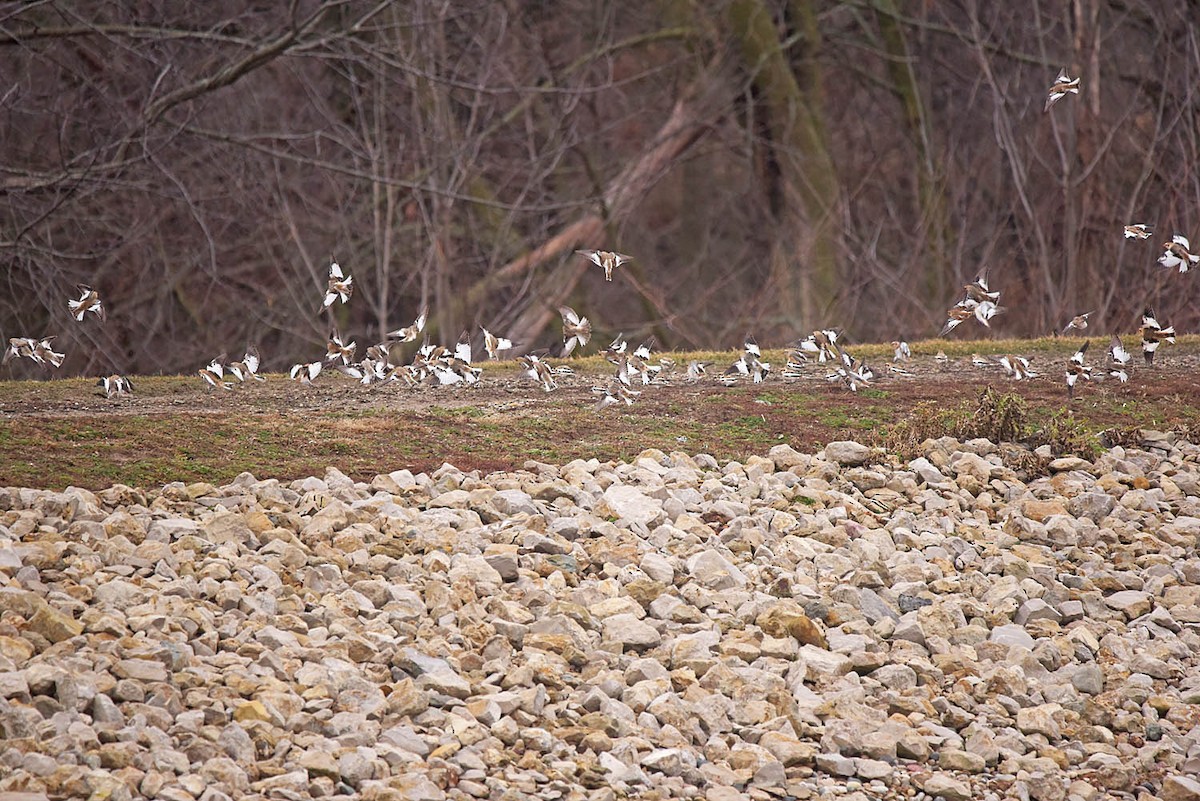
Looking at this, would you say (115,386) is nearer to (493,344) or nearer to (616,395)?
(493,344)

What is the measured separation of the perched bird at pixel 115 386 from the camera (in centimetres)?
916

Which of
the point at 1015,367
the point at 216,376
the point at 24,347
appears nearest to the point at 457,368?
the point at 216,376

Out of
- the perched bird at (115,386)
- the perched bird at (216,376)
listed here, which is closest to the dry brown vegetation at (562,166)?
the perched bird at (216,376)

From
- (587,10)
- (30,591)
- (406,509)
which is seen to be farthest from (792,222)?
(30,591)

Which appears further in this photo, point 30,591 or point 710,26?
point 710,26

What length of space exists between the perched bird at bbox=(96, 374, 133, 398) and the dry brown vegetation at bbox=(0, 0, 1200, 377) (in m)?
3.49

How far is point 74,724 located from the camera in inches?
173

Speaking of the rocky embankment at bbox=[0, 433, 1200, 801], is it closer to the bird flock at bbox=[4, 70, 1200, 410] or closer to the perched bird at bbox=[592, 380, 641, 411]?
the perched bird at bbox=[592, 380, 641, 411]

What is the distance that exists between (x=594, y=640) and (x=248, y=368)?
16.3ft

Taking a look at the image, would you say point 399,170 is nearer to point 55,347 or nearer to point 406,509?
point 55,347

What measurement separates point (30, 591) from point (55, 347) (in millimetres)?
10199

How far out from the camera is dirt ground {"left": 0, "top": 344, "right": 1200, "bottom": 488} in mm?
7117

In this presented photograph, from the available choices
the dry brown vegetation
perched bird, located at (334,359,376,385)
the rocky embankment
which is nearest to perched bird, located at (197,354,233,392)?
perched bird, located at (334,359,376,385)

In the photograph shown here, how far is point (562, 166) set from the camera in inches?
771
